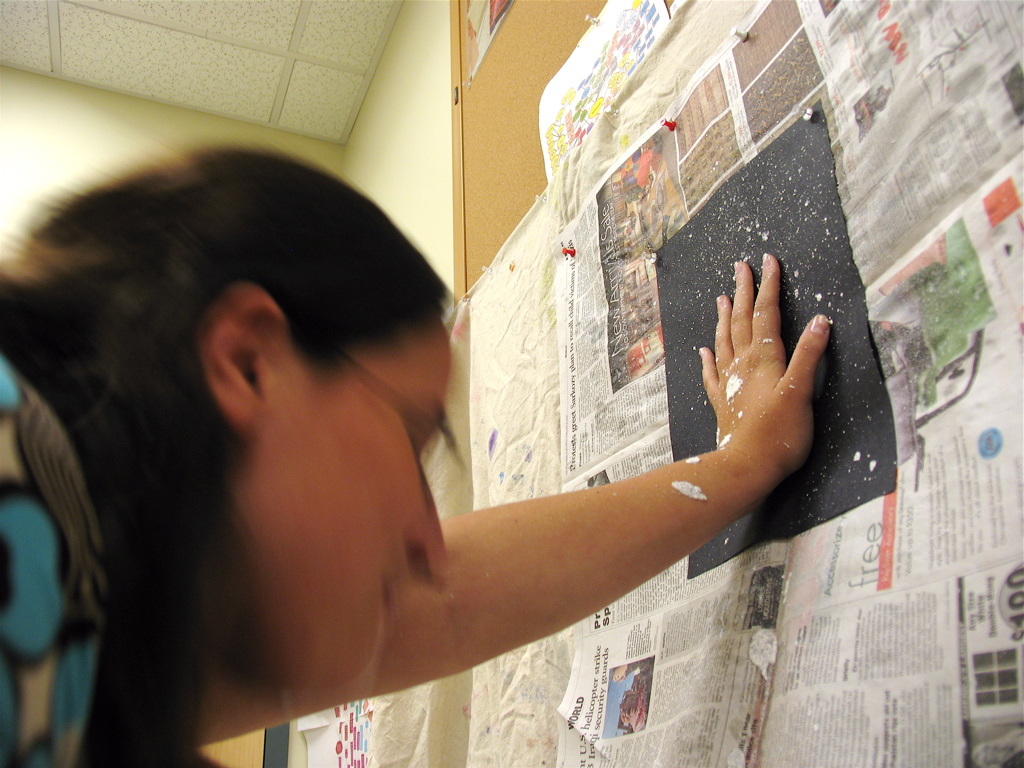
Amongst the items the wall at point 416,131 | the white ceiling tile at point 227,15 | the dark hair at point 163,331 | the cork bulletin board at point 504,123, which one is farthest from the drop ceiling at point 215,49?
the dark hair at point 163,331

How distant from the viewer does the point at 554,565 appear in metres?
0.52

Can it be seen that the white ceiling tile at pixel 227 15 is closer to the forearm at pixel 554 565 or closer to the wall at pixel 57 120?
the wall at pixel 57 120

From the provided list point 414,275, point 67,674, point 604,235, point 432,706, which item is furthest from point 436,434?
point 432,706

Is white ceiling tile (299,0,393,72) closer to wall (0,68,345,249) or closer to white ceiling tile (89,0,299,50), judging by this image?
white ceiling tile (89,0,299,50)

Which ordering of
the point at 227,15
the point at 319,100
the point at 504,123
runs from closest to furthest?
the point at 504,123, the point at 227,15, the point at 319,100

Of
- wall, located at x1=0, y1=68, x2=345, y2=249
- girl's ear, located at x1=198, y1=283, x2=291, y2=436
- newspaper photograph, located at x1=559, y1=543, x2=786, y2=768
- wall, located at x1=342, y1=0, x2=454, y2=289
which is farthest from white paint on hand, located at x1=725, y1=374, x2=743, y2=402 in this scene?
wall, located at x1=0, y1=68, x2=345, y2=249

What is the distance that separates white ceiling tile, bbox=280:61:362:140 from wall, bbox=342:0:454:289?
0.09 meters

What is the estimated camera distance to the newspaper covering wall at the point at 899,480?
33cm

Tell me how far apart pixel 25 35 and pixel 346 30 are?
35.5 inches

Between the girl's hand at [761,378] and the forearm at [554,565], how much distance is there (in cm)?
2

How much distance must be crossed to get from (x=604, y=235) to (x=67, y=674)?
620 millimetres

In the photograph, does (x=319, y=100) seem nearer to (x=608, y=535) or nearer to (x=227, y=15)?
(x=227, y=15)

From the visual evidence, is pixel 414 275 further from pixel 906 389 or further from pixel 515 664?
pixel 515 664

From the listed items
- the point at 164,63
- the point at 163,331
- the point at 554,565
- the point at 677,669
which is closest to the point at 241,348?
the point at 163,331
